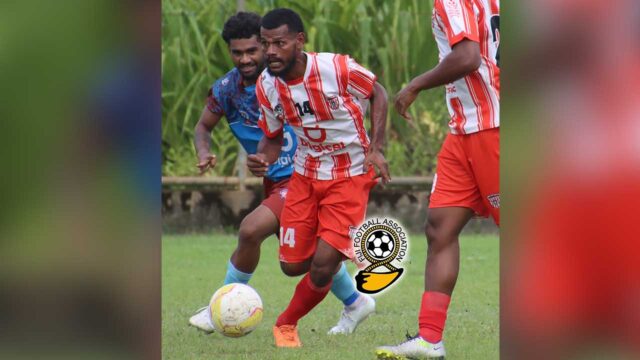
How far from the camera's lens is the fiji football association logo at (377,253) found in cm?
625

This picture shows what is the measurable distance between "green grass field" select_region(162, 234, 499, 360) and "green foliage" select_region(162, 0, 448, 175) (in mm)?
1727

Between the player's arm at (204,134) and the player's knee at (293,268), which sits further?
the player's arm at (204,134)

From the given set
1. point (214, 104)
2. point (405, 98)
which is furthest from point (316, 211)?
point (405, 98)

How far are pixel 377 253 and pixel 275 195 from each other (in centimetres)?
64

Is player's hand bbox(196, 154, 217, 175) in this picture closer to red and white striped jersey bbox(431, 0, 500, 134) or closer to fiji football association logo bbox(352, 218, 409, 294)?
fiji football association logo bbox(352, 218, 409, 294)

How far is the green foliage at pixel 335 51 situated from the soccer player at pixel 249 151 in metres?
5.46

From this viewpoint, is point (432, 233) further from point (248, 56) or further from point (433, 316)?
point (248, 56)

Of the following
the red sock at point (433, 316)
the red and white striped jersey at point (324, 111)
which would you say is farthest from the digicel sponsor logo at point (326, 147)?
the red sock at point (433, 316)

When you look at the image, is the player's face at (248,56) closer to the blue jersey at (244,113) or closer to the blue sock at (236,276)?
the blue jersey at (244,113)

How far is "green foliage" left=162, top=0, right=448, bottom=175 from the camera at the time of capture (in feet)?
40.8
